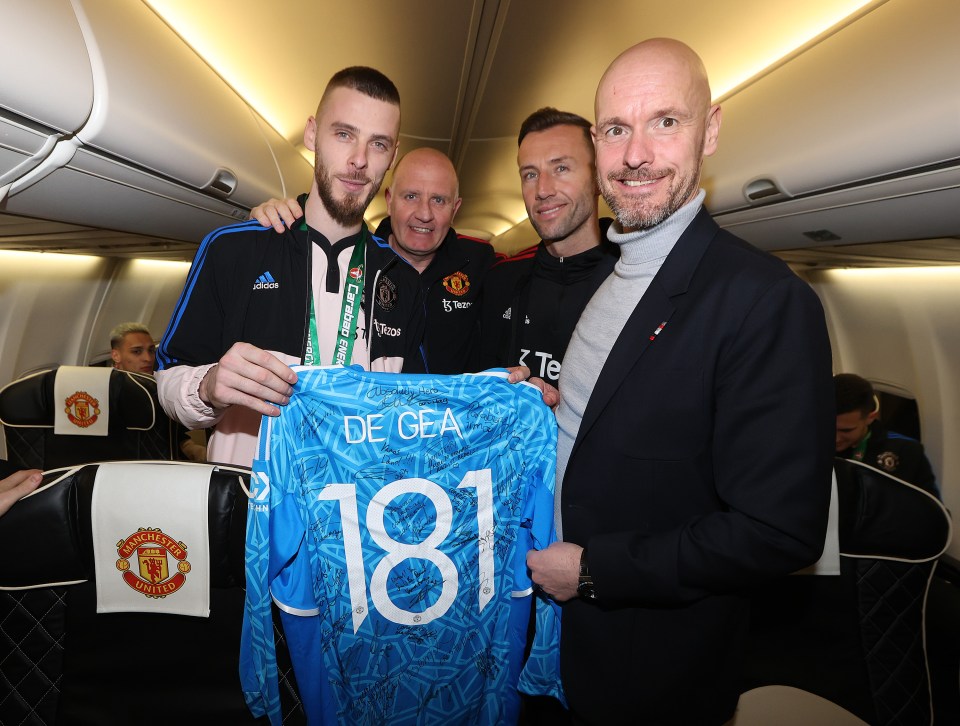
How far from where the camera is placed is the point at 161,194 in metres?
2.59

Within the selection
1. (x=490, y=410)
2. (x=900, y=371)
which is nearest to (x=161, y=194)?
(x=490, y=410)

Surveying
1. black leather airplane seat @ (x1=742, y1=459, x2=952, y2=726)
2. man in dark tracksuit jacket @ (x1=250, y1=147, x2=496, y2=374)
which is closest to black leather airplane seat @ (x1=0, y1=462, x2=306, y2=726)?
man in dark tracksuit jacket @ (x1=250, y1=147, x2=496, y2=374)

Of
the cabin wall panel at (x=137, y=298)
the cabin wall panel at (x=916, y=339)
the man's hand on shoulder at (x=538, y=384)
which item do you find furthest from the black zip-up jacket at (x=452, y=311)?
the cabin wall panel at (x=137, y=298)

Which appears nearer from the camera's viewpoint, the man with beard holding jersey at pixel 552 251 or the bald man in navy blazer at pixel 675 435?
the bald man in navy blazer at pixel 675 435

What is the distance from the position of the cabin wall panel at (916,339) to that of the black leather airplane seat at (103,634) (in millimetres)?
4631

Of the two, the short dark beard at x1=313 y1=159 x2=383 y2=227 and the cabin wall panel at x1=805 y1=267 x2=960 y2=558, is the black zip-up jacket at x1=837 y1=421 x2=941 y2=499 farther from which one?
the short dark beard at x1=313 y1=159 x2=383 y2=227

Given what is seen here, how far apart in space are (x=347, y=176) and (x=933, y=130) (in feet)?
6.20

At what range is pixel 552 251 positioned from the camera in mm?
2750

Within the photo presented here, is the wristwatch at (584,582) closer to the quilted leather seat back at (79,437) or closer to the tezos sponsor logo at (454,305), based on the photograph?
the tezos sponsor logo at (454,305)

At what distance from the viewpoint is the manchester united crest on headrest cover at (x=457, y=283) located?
317 cm

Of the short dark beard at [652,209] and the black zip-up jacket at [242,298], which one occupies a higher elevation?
the short dark beard at [652,209]

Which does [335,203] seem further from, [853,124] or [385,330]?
[853,124]

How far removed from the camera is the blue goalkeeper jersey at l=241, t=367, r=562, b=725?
5.16 ft

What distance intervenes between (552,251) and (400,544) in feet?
5.40
